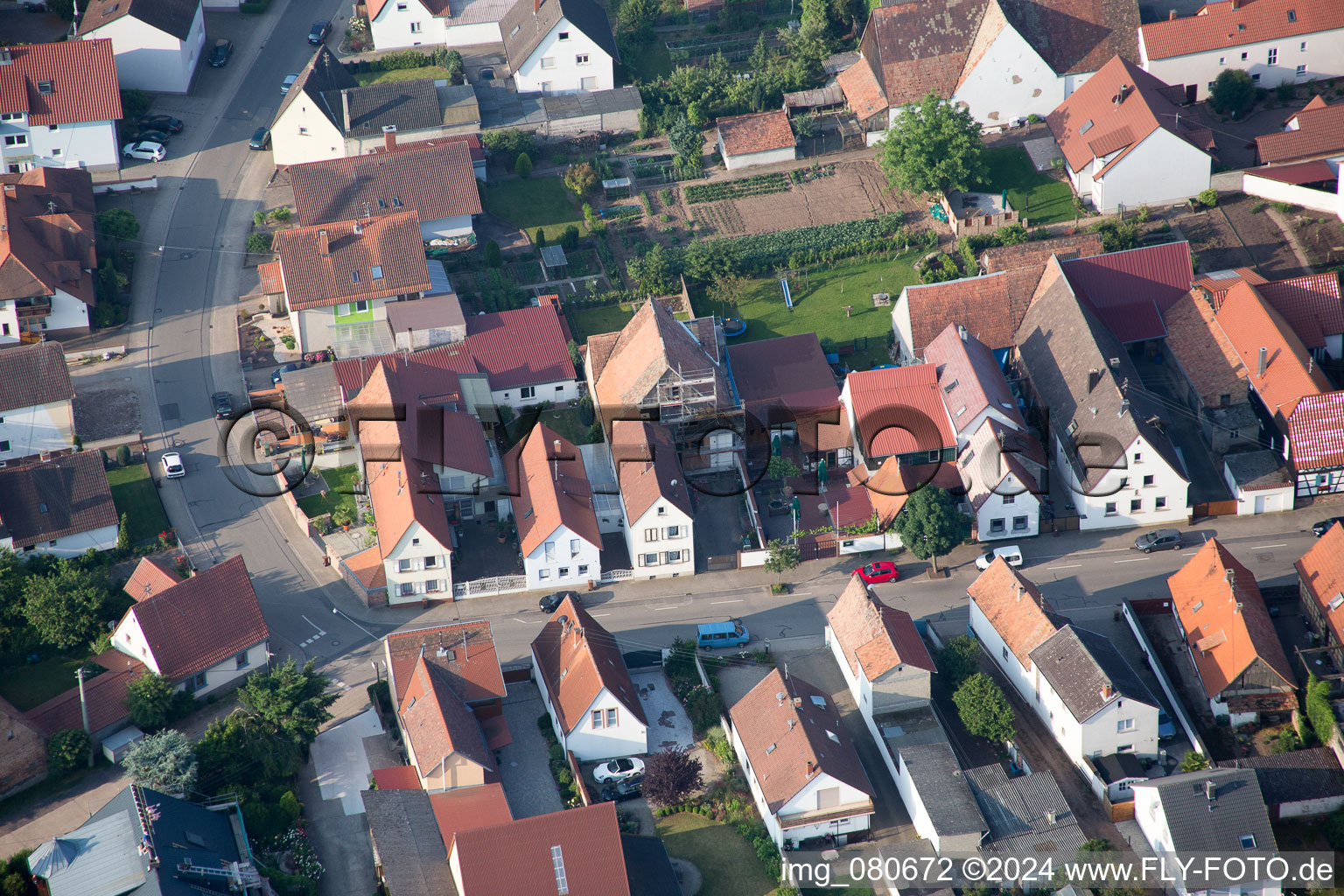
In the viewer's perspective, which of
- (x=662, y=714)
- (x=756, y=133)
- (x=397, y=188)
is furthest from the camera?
(x=756, y=133)

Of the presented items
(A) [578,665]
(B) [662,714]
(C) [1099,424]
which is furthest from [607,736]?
(C) [1099,424]

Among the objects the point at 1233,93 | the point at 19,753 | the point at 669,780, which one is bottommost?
the point at 669,780

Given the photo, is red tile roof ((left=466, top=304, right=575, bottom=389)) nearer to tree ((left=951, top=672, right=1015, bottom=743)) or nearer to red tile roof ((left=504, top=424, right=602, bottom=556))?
red tile roof ((left=504, top=424, right=602, bottom=556))

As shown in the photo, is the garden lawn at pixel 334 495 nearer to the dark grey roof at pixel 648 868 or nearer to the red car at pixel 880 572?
the red car at pixel 880 572

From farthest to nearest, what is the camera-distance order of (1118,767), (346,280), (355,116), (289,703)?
(355,116)
(346,280)
(289,703)
(1118,767)

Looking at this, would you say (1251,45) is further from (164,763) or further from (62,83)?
(164,763)

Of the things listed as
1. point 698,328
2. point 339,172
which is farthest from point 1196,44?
point 339,172

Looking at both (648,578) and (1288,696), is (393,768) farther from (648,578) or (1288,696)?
(1288,696)
